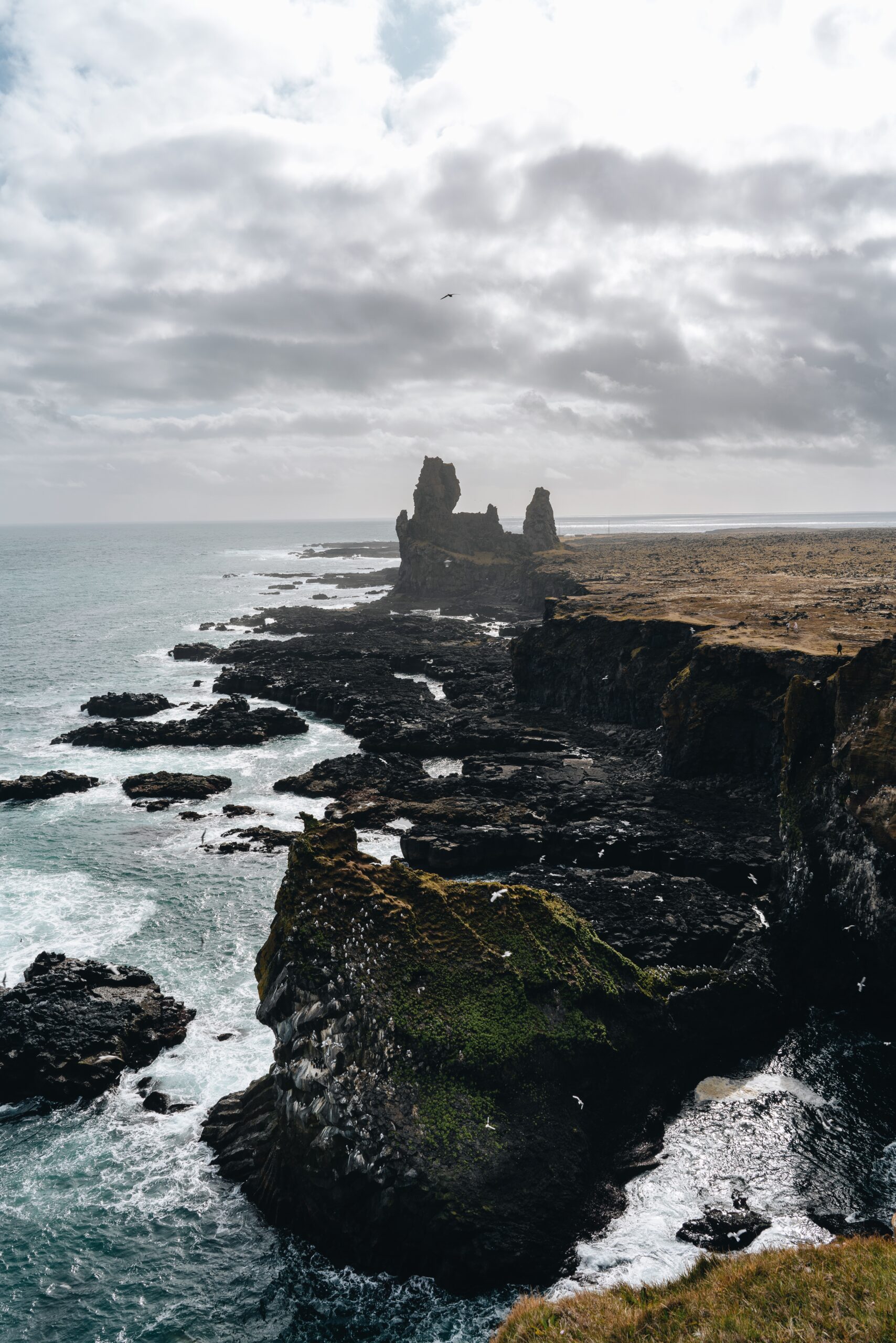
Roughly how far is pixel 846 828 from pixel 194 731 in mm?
53401

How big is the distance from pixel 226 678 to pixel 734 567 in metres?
82.9

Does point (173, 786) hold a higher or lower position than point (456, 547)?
lower

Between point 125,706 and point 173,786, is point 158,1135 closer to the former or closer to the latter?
point 173,786

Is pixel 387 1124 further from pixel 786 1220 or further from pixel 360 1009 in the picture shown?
pixel 786 1220

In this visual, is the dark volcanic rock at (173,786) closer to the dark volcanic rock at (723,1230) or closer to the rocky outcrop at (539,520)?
the dark volcanic rock at (723,1230)

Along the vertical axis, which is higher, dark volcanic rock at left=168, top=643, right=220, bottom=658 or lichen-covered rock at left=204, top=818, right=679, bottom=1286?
dark volcanic rock at left=168, top=643, right=220, bottom=658

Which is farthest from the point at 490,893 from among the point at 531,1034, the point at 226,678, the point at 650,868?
the point at 226,678

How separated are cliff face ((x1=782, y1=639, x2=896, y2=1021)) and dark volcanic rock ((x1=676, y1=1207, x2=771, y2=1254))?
11.4 metres

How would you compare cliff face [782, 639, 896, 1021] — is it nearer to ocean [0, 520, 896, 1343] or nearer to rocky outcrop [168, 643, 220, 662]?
ocean [0, 520, 896, 1343]

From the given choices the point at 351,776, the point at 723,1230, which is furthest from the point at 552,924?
the point at 351,776

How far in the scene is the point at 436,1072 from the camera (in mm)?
21703

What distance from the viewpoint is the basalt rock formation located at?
158 m

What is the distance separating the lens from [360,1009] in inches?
889

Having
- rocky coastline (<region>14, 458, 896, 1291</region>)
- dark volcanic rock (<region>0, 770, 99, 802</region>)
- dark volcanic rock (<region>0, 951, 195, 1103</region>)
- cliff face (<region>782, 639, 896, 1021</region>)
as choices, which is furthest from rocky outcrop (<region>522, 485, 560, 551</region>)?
dark volcanic rock (<region>0, 951, 195, 1103</region>)
